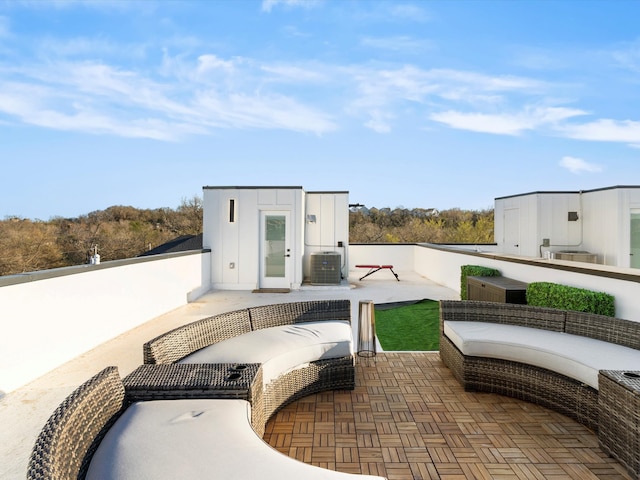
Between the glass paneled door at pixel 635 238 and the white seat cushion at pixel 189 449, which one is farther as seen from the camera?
the glass paneled door at pixel 635 238

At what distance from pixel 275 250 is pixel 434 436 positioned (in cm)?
680

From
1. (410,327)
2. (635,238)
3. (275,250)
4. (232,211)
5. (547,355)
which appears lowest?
(410,327)

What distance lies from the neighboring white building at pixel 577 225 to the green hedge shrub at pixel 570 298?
4.62 metres

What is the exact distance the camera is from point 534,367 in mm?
2568

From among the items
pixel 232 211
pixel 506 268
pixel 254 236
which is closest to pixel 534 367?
pixel 506 268

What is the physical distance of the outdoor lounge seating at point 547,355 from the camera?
7.15ft

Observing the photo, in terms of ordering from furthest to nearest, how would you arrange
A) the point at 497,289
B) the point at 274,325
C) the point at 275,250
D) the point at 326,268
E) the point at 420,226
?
1. the point at 420,226
2. the point at 326,268
3. the point at 275,250
4. the point at 497,289
5. the point at 274,325

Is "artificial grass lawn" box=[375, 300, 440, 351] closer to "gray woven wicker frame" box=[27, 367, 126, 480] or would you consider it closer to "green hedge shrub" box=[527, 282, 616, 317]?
"green hedge shrub" box=[527, 282, 616, 317]

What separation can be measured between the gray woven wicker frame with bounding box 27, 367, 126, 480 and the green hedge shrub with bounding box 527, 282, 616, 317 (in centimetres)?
402

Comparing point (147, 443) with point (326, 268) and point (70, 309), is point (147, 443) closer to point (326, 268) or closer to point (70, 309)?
point (70, 309)

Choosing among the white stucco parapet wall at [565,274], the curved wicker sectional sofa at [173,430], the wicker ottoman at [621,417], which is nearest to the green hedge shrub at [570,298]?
the white stucco parapet wall at [565,274]

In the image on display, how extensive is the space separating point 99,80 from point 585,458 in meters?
12.7

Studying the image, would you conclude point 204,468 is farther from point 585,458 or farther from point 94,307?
point 94,307

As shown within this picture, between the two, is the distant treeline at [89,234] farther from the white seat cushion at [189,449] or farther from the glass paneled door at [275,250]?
the white seat cushion at [189,449]
